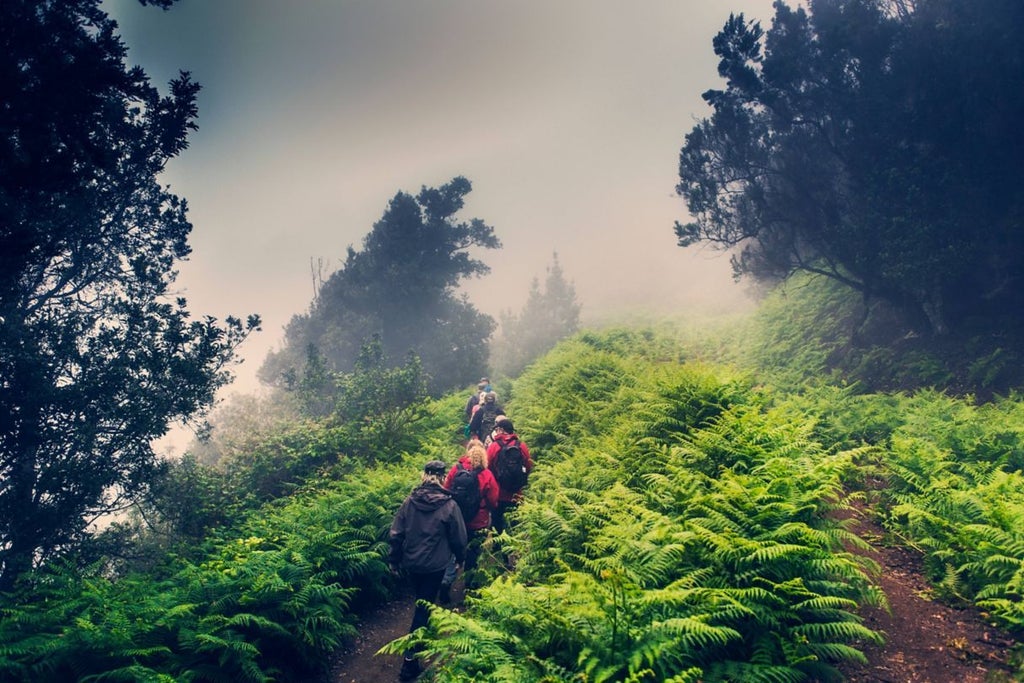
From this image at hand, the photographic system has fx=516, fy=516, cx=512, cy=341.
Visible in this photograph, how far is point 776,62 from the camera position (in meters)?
20.1

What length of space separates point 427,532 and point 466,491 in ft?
4.99

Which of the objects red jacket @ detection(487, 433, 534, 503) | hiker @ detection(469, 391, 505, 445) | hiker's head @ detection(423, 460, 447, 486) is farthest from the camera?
hiker @ detection(469, 391, 505, 445)

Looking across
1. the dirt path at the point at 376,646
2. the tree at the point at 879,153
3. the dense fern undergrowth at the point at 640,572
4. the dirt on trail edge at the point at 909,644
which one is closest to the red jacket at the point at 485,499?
the dense fern undergrowth at the point at 640,572

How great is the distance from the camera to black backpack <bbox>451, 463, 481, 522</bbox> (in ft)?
27.0

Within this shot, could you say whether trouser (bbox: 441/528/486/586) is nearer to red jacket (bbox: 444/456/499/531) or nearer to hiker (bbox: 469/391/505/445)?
red jacket (bbox: 444/456/499/531)

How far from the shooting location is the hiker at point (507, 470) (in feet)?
29.5

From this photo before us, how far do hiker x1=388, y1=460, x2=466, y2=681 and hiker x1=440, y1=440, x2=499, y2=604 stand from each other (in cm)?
109

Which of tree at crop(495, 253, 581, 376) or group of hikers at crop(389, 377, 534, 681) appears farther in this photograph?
tree at crop(495, 253, 581, 376)

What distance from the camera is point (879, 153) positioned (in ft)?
59.5

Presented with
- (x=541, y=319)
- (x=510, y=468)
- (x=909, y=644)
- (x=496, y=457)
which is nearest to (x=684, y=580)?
(x=909, y=644)

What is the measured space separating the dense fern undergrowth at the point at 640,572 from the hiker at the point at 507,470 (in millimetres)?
311

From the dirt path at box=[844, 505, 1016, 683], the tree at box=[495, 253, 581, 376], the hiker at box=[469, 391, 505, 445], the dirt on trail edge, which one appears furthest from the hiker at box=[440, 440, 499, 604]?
the tree at box=[495, 253, 581, 376]

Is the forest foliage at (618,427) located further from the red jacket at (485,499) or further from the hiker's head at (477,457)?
the hiker's head at (477,457)

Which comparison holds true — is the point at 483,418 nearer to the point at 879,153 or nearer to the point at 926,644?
the point at 926,644
